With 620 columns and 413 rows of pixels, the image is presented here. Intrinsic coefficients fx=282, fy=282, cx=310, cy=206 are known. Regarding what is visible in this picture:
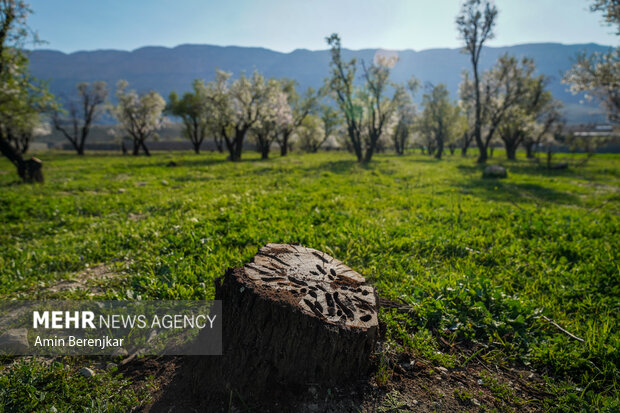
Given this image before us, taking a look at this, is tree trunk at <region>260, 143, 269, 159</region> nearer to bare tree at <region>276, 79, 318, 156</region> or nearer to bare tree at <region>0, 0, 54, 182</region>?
bare tree at <region>276, 79, 318, 156</region>

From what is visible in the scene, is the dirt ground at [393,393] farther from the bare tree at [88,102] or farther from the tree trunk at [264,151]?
the bare tree at [88,102]

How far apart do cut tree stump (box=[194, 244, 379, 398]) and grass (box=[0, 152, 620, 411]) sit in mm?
1010

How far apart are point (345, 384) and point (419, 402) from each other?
2.32 ft

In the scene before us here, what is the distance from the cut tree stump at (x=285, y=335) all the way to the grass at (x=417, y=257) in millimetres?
1010

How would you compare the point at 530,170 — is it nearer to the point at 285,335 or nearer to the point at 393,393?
the point at 393,393

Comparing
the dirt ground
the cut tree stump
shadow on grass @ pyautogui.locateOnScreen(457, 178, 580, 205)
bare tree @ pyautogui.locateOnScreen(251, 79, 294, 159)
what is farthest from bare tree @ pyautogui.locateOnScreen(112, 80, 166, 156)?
the cut tree stump

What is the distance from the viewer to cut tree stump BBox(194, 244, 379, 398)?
2.53 meters

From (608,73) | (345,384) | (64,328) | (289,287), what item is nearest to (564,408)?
(345,384)

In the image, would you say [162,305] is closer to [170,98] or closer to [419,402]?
[419,402]

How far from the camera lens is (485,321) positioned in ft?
12.2

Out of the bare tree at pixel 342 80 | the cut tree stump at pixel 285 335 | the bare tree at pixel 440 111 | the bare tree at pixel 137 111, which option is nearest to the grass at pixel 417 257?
the cut tree stump at pixel 285 335

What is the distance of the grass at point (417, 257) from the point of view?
336 cm

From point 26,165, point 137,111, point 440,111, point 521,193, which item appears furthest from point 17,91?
point 440,111

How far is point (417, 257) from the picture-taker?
5.91 metres
